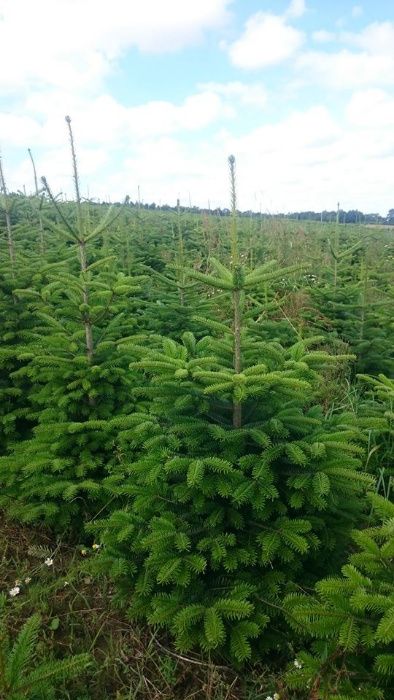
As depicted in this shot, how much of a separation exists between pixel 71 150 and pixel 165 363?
223cm

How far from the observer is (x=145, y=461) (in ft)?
9.14

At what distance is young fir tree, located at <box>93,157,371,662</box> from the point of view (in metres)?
2.53

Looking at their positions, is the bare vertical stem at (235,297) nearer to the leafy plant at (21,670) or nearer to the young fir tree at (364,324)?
the leafy plant at (21,670)

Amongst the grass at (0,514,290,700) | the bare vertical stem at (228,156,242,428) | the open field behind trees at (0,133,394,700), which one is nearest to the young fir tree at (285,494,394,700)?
the open field behind trees at (0,133,394,700)

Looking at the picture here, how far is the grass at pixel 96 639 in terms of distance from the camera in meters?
2.52

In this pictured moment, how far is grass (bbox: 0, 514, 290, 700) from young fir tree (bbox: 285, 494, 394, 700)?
28 centimetres

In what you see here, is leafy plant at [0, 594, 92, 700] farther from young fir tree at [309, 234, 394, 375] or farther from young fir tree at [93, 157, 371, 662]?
young fir tree at [309, 234, 394, 375]

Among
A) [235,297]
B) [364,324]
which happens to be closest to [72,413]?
[235,297]

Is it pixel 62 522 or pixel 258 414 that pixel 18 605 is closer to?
pixel 62 522

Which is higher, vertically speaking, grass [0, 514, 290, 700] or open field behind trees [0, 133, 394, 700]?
open field behind trees [0, 133, 394, 700]

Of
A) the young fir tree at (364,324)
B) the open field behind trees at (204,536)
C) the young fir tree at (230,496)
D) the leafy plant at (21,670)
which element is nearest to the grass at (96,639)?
the open field behind trees at (204,536)

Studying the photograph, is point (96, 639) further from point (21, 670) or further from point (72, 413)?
point (72, 413)

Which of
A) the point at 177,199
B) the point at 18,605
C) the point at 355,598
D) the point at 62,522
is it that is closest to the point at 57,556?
the point at 62,522

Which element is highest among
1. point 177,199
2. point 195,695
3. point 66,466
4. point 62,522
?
point 177,199
